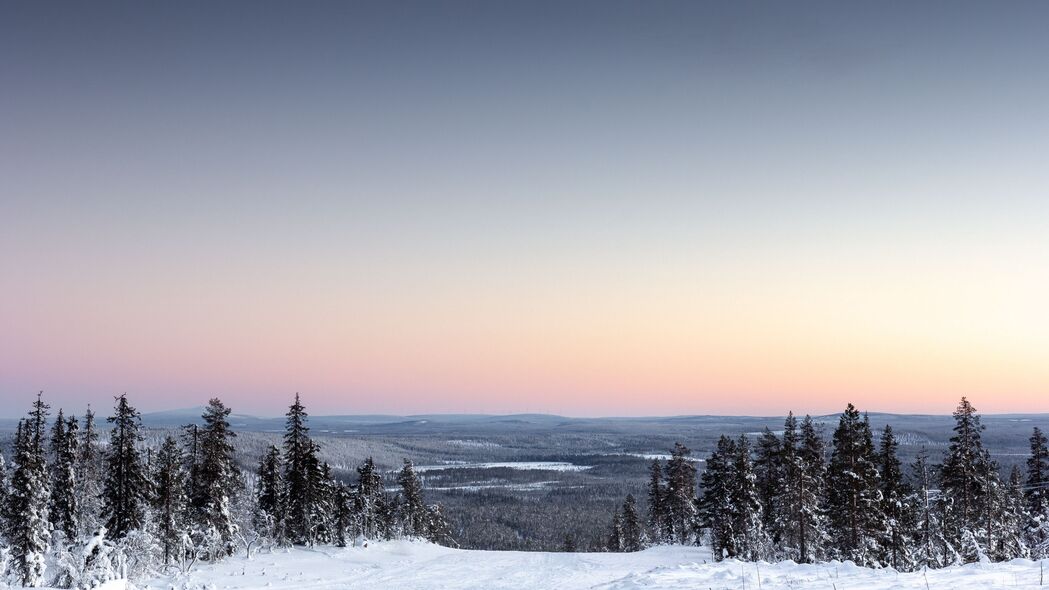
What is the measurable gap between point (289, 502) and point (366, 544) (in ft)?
23.4

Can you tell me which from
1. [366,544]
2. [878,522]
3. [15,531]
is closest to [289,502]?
[366,544]

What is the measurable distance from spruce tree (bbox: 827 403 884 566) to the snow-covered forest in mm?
80

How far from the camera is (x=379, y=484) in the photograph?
72.6 metres

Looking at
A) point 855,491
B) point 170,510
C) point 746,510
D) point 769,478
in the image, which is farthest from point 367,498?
point 855,491

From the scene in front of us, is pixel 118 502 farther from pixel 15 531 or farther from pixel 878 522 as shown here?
pixel 878 522

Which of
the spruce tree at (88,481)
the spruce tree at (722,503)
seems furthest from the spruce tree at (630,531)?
the spruce tree at (88,481)

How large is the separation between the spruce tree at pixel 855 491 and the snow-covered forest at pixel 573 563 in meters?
0.08

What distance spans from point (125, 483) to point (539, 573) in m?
27.0

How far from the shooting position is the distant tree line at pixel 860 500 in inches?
1561

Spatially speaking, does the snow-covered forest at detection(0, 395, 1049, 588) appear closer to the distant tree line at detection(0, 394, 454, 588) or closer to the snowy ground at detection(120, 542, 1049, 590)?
the distant tree line at detection(0, 394, 454, 588)

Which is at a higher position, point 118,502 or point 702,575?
point 702,575

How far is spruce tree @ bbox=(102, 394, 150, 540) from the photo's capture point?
136 feet

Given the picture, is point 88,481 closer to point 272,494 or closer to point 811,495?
point 272,494

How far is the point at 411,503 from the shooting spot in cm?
7600
